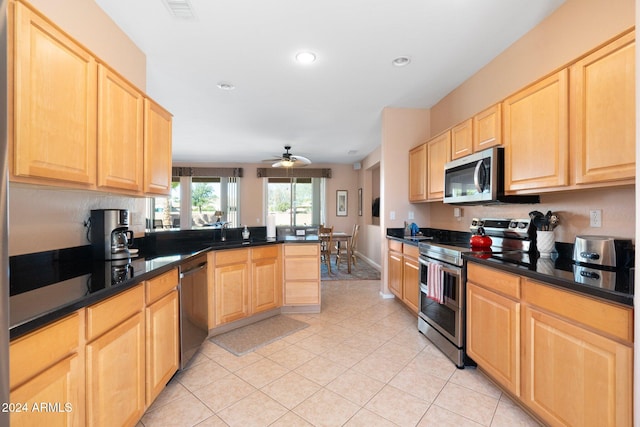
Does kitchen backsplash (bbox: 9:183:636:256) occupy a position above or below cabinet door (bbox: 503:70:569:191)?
below

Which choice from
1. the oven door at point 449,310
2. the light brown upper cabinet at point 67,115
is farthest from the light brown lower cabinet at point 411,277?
the light brown upper cabinet at point 67,115

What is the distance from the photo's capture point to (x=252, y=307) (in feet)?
9.61

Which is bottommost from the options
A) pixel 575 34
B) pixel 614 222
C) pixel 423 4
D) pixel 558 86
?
pixel 614 222

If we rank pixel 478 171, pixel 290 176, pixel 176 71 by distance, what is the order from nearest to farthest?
pixel 478 171 → pixel 176 71 → pixel 290 176

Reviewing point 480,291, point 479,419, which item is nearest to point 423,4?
point 480,291

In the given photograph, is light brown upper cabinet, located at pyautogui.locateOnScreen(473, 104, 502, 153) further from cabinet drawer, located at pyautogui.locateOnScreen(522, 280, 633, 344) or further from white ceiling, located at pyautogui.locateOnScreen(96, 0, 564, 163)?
cabinet drawer, located at pyautogui.locateOnScreen(522, 280, 633, 344)

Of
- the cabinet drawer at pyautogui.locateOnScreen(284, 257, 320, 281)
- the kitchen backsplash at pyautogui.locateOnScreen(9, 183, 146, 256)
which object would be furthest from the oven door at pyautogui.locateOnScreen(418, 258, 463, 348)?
the kitchen backsplash at pyautogui.locateOnScreen(9, 183, 146, 256)

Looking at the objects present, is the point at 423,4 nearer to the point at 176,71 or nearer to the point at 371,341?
the point at 176,71

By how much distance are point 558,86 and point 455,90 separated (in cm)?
172

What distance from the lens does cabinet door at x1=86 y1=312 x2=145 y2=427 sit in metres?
1.14

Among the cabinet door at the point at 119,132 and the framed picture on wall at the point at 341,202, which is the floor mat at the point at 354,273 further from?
the cabinet door at the point at 119,132

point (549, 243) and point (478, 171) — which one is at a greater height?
point (478, 171)

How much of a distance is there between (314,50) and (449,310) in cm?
257

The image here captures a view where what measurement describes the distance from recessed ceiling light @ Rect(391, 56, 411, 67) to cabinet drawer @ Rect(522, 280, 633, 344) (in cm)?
218
